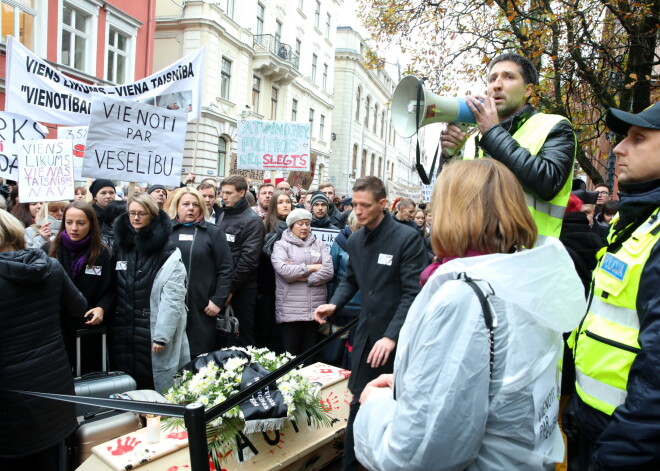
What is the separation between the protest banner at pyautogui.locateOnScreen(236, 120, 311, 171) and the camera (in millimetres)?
9852

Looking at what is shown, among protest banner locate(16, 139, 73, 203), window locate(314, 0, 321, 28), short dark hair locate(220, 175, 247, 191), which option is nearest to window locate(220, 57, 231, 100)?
window locate(314, 0, 321, 28)

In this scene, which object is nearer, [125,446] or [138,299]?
[125,446]

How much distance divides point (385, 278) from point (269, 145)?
7076 millimetres

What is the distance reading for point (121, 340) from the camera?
4.20 metres

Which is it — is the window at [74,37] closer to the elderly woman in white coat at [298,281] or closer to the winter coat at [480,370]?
the elderly woman in white coat at [298,281]

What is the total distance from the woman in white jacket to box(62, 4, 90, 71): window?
16817mm

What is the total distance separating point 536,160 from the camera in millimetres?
1925

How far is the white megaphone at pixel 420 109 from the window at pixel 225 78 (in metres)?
22.6

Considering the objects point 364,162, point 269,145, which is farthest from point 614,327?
point 364,162

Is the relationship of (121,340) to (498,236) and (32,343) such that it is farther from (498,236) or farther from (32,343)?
(498,236)

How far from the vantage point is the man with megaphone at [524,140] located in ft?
6.35

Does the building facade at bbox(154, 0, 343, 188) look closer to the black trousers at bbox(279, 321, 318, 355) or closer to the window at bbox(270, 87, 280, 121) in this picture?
the window at bbox(270, 87, 280, 121)

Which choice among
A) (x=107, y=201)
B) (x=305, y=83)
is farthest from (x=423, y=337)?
(x=305, y=83)

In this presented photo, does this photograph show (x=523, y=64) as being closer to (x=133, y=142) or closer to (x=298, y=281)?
(x=298, y=281)
